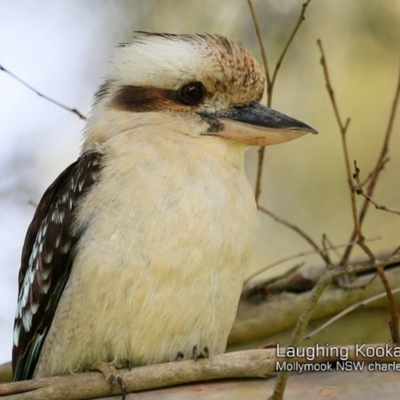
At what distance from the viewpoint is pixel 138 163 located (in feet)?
11.4

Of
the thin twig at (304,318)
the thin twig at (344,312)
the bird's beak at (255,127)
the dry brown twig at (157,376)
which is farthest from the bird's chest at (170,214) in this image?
the thin twig at (304,318)

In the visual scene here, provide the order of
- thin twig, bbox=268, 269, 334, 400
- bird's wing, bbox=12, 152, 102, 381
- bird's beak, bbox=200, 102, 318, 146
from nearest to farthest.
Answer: thin twig, bbox=268, 269, 334, 400 → bird's wing, bbox=12, 152, 102, 381 → bird's beak, bbox=200, 102, 318, 146

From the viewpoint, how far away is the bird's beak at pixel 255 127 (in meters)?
3.63

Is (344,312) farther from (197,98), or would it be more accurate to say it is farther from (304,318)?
(304,318)

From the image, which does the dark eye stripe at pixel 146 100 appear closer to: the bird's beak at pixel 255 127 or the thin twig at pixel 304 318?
the bird's beak at pixel 255 127

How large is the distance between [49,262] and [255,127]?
936mm

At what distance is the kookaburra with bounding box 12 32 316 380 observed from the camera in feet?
10.7

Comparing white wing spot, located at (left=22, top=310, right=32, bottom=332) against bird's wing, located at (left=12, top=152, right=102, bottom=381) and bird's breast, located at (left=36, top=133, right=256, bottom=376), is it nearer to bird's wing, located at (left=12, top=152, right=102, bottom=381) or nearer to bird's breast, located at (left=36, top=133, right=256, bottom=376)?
bird's wing, located at (left=12, top=152, right=102, bottom=381)

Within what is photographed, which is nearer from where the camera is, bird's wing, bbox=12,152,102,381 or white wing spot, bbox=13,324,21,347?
bird's wing, bbox=12,152,102,381

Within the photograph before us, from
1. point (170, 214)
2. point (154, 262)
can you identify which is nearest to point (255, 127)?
point (170, 214)

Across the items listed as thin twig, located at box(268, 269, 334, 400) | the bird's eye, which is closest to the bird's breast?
the bird's eye

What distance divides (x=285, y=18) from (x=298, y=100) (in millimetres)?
558

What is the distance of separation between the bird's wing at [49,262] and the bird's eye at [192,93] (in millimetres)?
416

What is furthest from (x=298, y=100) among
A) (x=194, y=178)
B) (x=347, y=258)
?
(x=194, y=178)
